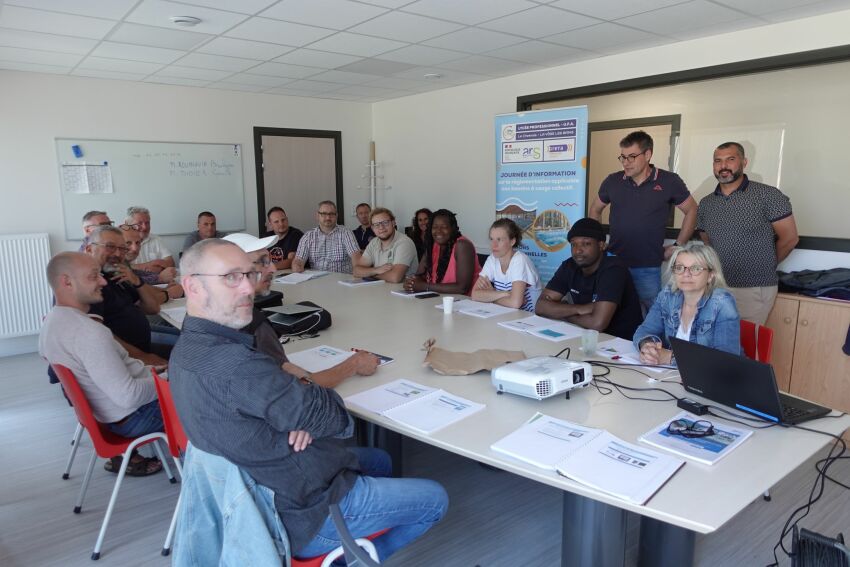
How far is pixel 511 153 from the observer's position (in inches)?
211

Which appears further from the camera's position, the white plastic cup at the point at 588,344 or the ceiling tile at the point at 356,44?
the ceiling tile at the point at 356,44

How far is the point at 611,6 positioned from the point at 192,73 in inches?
148

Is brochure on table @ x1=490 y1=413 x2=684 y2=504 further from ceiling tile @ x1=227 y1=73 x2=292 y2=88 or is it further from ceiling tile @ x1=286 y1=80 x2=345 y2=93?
ceiling tile @ x1=286 y1=80 x2=345 y2=93

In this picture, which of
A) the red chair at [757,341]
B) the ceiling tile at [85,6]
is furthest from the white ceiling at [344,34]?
the red chair at [757,341]

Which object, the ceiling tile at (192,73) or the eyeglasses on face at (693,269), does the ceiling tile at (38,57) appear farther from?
the eyeglasses on face at (693,269)

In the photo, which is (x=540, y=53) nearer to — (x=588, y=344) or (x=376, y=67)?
(x=376, y=67)

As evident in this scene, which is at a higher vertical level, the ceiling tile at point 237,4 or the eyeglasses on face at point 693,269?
the ceiling tile at point 237,4

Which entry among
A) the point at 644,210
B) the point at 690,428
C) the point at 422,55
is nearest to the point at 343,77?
the point at 422,55

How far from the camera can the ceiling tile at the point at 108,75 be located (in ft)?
17.1

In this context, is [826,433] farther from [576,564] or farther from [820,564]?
[576,564]

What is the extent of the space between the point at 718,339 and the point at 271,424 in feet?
5.78

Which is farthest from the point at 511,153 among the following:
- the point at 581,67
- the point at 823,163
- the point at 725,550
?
the point at 725,550

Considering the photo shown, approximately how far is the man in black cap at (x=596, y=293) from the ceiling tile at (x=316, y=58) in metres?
2.68

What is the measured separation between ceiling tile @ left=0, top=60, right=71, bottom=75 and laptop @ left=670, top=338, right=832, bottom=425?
5.48 metres
